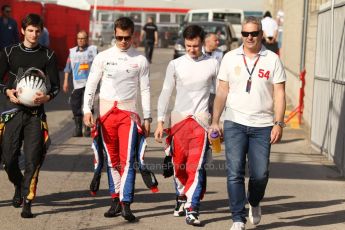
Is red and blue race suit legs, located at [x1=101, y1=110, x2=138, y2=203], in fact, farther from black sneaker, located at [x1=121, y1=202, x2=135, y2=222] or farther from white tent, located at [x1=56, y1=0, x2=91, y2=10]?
white tent, located at [x1=56, y1=0, x2=91, y2=10]

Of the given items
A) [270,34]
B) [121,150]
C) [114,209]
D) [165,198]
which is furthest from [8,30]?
[114,209]

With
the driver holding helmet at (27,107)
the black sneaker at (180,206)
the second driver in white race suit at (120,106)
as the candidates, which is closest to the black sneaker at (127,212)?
the second driver in white race suit at (120,106)

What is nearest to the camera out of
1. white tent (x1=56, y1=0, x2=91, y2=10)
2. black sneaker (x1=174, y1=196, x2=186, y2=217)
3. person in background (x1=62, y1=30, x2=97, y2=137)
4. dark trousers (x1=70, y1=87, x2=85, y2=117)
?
black sneaker (x1=174, y1=196, x2=186, y2=217)

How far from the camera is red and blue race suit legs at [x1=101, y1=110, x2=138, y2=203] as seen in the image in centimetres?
862

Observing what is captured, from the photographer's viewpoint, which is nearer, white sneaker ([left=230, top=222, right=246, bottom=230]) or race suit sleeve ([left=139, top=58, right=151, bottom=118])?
white sneaker ([left=230, top=222, right=246, bottom=230])

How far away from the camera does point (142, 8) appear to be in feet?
191

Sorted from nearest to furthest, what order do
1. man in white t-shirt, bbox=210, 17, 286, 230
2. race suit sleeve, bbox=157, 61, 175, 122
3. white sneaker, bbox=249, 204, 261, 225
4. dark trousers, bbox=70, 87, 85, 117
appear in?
man in white t-shirt, bbox=210, 17, 286, 230, white sneaker, bbox=249, 204, 261, 225, race suit sleeve, bbox=157, 61, 175, 122, dark trousers, bbox=70, 87, 85, 117

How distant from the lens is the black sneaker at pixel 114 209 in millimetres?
8664

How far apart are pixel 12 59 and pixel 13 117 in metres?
0.55

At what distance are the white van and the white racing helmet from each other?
35077mm

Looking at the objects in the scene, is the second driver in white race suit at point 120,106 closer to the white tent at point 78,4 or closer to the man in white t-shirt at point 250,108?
the man in white t-shirt at point 250,108

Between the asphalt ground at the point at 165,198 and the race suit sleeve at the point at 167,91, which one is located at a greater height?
the race suit sleeve at the point at 167,91

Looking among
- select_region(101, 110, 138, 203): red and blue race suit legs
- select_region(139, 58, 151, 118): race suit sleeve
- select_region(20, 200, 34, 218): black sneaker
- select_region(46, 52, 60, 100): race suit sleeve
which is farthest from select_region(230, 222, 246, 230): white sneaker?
select_region(46, 52, 60, 100): race suit sleeve

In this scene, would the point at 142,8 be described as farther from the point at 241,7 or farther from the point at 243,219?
the point at 243,219
